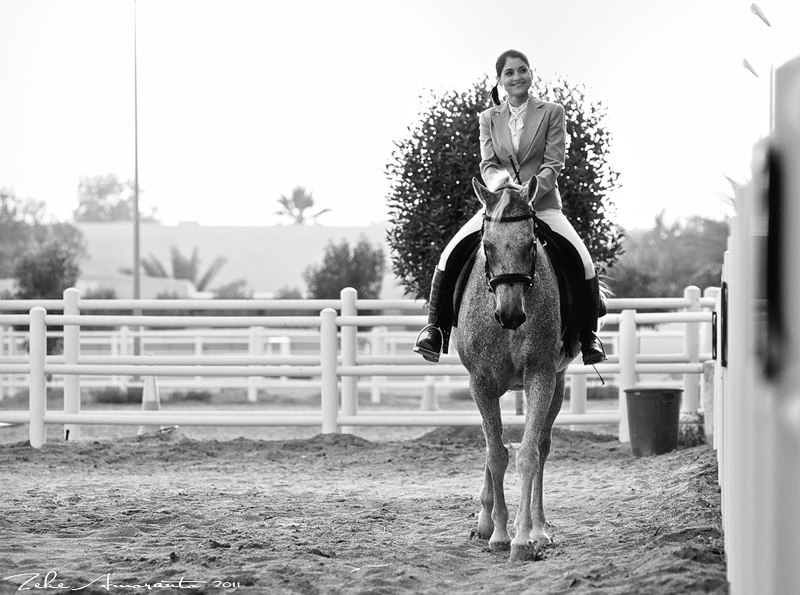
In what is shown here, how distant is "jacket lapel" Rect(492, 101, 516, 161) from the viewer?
6.25m

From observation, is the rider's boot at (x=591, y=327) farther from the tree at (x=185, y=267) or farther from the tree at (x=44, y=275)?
the tree at (x=185, y=267)

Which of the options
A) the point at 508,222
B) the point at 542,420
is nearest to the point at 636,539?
the point at 542,420

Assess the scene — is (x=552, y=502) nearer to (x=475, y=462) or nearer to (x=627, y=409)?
(x=475, y=462)

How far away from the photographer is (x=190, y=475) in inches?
364

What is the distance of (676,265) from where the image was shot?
5503cm

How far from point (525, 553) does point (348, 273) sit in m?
40.7

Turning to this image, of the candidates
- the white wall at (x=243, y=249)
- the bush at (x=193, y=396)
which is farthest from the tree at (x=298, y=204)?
the bush at (x=193, y=396)

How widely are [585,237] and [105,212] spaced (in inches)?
3858

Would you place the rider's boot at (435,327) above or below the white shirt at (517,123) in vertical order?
below

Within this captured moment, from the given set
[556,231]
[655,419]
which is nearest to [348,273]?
[655,419]

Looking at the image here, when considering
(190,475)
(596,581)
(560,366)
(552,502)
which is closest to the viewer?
(596,581)

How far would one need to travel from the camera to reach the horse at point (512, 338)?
5.23 m

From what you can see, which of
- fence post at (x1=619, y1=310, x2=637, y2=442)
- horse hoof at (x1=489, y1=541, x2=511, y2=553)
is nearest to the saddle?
horse hoof at (x1=489, y1=541, x2=511, y2=553)

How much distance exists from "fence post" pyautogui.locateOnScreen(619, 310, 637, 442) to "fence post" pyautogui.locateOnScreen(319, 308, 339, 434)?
293cm
